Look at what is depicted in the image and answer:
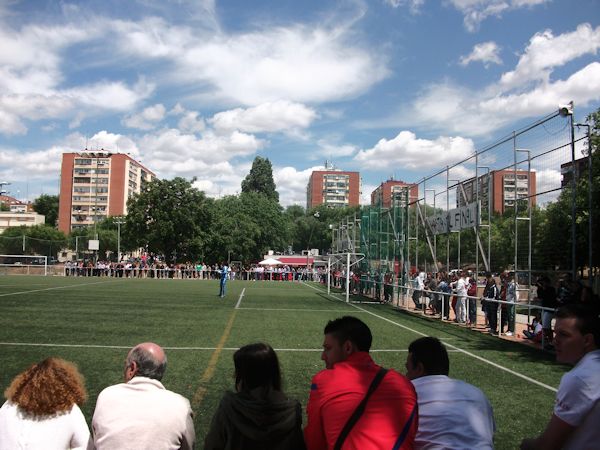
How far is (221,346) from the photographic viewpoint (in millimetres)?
11305

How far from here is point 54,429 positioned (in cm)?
325

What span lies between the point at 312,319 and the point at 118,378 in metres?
9.84

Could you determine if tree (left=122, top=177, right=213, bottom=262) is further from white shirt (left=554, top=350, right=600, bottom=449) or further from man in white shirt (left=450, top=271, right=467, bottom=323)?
white shirt (left=554, top=350, right=600, bottom=449)

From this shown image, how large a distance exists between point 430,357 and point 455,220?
1745cm

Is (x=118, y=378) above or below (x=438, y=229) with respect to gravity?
below

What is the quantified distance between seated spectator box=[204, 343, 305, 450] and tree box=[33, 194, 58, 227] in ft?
482

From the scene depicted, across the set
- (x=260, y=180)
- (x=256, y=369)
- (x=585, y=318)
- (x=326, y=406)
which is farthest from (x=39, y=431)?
(x=260, y=180)

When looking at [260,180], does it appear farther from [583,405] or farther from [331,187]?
[583,405]

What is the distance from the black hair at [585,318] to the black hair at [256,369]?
1.59m

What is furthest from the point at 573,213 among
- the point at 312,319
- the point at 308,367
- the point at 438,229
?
the point at 438,229

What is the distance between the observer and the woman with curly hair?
319cm

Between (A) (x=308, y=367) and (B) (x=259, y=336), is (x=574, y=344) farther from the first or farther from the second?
(B) (x=259, y=336)

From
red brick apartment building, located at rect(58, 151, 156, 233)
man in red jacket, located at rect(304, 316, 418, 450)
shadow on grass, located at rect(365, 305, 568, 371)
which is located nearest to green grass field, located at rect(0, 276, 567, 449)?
shadow on grass, located at rect(365, 305, 568, 371)

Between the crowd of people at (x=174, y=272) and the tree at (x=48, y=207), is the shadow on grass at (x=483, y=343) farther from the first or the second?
the tree at (x=48, y=207)
